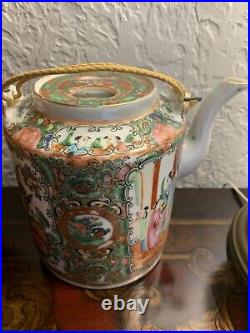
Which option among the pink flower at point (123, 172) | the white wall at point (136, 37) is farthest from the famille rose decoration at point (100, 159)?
the white wall at point (136, 37)

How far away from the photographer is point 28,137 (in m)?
0.56

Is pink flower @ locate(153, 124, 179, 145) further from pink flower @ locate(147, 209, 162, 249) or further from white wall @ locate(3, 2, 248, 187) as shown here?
white wall @ locate(3, 2, 248, 187)

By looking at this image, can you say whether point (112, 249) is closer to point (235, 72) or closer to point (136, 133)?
point (136, 133)

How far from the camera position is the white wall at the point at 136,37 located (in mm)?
770

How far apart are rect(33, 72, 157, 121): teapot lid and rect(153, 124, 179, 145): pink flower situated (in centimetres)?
4

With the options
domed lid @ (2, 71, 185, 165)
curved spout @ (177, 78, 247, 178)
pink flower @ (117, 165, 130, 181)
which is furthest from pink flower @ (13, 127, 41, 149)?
Answer: curved spout @ (177, 78, 247, 178)

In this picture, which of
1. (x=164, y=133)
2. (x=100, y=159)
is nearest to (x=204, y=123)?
(x=164, y=133)

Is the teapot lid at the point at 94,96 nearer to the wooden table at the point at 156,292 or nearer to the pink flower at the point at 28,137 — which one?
the pink flower at the point at 28,137

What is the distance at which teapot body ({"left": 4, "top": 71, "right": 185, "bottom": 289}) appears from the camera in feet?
1.74

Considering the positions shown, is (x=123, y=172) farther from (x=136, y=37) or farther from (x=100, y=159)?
(x=136, y=37)

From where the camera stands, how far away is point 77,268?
2.13 ft

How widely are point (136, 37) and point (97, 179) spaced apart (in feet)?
1.34

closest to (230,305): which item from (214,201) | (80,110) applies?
(214,201)

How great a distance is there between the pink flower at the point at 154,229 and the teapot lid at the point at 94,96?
0.18 meters
